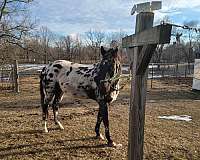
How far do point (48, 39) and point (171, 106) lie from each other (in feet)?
167

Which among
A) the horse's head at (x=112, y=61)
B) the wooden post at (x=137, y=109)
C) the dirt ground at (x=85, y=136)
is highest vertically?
the horse's head at (x=112, y=61)

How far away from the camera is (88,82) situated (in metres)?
5.47

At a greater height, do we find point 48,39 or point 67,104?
point 48,39

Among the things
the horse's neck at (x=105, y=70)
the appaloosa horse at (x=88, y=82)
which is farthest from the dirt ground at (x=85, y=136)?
the horse's neck at (x=105, y=70)

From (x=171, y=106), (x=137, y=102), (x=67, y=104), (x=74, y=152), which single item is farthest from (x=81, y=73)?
(x=171, y=106)

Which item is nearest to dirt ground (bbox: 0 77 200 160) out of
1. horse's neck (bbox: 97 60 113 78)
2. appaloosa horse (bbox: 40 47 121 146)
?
appaloosa horse (bbox: 40 47 121 146)

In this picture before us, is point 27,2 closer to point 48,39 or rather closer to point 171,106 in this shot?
point 171,106

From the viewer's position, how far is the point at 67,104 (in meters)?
9.30

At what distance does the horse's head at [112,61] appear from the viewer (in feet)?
16.0

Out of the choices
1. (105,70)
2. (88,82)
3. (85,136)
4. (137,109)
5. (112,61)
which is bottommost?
(85,136)

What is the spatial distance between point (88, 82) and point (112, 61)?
2.84 feet

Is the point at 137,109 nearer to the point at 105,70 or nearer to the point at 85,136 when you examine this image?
the point at 105,70

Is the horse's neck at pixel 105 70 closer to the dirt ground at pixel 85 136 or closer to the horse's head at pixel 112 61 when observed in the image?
the horse's head at pixel 112 61

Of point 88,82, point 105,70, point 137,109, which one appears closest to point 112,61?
point 105,70
